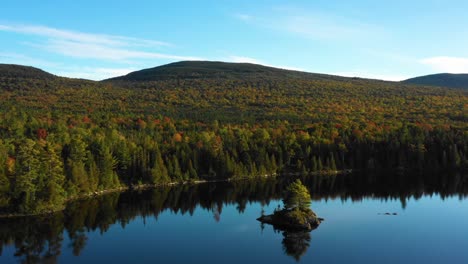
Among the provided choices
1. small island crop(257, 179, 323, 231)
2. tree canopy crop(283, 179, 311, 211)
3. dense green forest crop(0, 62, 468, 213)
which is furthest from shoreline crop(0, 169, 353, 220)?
tree canopy crop(283, 179, 311, 211)

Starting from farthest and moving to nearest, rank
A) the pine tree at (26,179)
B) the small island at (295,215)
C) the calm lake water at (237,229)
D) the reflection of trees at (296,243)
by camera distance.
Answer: the pine tree at (26,179), the small island at (295,215), the reflection of trees at (296,243), the calm lake water at (237,229)

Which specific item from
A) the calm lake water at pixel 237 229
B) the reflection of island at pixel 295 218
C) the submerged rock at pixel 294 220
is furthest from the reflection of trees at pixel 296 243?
the submerged rock at pixel 294 220

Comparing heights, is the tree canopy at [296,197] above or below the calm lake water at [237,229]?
above

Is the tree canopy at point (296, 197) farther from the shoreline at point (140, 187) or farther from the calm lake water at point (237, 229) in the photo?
the shoreline at point (140, 187)

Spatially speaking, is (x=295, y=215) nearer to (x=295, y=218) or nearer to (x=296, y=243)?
(x=295, y=218)

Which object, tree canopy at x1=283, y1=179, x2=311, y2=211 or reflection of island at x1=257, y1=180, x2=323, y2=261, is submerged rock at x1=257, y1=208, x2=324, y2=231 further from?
tree canopy at x1=283, y1=179, x2=311, y2=211

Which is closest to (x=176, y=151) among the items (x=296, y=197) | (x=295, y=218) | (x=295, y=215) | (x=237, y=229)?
(x=237, y=229)

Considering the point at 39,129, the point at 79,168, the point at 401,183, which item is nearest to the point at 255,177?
the point at 401,183
